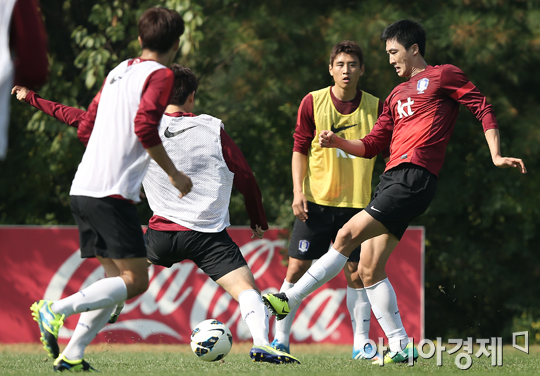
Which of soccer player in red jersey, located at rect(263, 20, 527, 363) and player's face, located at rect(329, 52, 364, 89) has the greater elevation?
player's face, located at rect(329, 52, 364, 89)

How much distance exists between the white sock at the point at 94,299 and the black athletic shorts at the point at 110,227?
0.16 meters

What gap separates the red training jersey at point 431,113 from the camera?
4281mm

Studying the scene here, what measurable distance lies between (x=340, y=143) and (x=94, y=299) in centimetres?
194

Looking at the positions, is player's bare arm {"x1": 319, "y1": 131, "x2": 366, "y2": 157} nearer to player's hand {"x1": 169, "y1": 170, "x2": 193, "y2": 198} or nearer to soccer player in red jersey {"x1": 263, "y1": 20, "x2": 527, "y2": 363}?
soccer player in red jersey {"x1": 263, "y1": 20, "x2": 527, "y2": 363}

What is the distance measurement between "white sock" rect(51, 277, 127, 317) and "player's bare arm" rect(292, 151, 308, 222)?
2.03 m

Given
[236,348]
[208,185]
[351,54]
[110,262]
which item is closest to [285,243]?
[236,348]

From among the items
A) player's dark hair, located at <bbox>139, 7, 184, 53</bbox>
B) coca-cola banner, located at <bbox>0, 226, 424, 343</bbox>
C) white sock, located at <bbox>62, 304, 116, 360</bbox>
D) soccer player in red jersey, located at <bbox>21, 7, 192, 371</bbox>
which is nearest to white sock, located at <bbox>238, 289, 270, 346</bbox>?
soccer player in red jersey, located at <bbox>21, 7, 192, 371</bbox>

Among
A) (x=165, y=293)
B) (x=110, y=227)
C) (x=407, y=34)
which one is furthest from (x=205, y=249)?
(x=165, y=293)

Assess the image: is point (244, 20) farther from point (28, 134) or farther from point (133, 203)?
point (133, 203)

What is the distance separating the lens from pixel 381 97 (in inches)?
364

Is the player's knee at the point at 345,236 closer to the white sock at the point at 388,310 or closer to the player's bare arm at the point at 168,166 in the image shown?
the white sock at the point at 388,310

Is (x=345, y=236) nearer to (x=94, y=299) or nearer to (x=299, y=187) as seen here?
(x=299, y=187)

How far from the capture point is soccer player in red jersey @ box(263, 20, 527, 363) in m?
4.23

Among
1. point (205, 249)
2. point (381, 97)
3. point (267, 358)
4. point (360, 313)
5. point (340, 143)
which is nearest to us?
point (267, 358)
